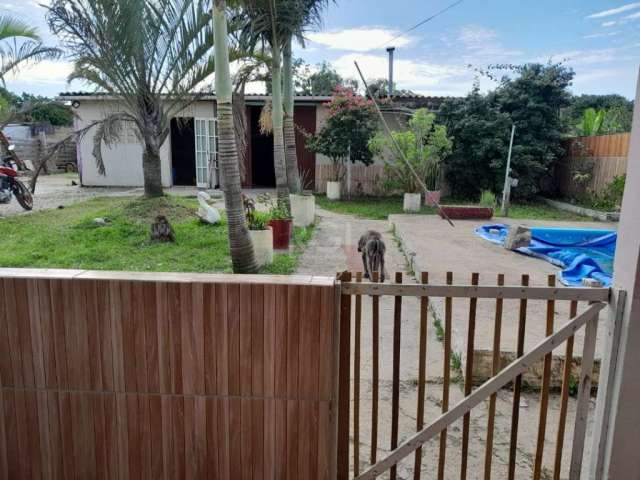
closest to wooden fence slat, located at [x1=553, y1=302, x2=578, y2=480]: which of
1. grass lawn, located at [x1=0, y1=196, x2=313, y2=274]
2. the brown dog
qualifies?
the brown dog

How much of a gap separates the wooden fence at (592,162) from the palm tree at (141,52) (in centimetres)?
1011

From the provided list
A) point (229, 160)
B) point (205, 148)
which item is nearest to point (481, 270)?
point (229, 160)

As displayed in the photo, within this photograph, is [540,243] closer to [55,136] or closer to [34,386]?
[34,386]

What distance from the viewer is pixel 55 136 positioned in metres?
24.2

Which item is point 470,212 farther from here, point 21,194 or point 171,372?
point 21,194

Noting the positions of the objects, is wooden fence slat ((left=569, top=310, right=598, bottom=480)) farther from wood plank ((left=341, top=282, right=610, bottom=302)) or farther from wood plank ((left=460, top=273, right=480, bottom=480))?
wood plank ((left=460, top=273, right=480, bottom=480))

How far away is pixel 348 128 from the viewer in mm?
12586

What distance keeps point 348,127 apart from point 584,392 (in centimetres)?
1124

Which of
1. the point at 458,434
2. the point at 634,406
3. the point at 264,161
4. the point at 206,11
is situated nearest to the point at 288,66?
the point at 206,11

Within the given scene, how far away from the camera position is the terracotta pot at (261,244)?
6398 millimetres

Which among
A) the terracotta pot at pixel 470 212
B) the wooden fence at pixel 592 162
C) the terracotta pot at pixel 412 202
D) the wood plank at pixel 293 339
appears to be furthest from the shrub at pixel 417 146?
the wood plank at pixel 293 339

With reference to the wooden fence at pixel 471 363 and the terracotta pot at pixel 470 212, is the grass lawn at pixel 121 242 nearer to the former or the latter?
the terracotta pot at pixel 470 212

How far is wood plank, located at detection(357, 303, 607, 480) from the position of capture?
193 centimetres

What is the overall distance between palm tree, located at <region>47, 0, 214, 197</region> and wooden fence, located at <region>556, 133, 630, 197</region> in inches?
398
